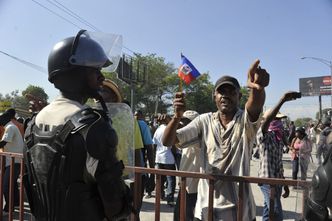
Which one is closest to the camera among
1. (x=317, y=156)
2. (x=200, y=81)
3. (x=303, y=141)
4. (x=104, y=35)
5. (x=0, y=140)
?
(x=317, y=156)

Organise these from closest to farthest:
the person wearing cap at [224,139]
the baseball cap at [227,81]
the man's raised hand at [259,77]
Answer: the man's raised hand at [259,77], the person wearing cap at [224,139], the baseball cap at [227,81]

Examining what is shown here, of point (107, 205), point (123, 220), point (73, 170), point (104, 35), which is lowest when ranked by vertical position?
point (123, 220)

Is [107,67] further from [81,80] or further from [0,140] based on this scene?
[0,140]

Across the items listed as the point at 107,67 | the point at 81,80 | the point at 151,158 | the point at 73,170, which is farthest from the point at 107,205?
the point at 151,158

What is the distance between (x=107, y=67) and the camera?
2291 mm

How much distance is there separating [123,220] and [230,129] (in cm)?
106

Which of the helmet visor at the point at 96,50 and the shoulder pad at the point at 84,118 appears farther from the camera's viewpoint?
the helmet visor at the point at 96,50

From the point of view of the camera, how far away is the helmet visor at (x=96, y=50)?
204cm

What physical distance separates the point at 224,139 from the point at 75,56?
1270mm

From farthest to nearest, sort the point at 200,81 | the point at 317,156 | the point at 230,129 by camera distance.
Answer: the point at 200,81 < the point at 230,129 < the point at 317,156

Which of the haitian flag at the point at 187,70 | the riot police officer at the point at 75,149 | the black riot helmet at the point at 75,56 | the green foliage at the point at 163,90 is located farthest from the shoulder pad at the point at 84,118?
the green foliage at the point at 163,90

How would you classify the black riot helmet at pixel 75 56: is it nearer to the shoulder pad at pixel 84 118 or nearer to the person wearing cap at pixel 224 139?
the shoulder pad at pixel 84 118

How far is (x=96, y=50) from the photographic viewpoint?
2.09 metres

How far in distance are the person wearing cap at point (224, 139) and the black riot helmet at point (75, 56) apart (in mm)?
863
